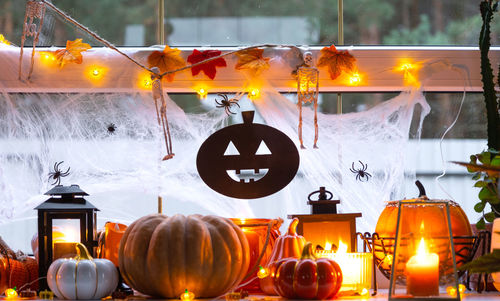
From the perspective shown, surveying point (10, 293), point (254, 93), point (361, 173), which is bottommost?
point (10, 293)

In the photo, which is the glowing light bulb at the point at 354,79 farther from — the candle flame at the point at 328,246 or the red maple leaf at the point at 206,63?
the candle flame at the point at 328,246

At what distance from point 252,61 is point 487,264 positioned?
158 cm

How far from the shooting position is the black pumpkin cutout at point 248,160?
2.40m

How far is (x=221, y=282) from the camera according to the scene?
5.89 feet

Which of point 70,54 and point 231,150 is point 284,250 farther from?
point 70,54

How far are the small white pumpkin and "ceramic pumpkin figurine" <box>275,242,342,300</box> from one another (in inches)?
18.5

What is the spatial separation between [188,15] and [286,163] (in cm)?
76

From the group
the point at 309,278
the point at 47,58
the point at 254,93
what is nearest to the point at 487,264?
the point at 309,278

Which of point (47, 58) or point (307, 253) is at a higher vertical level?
point (47, 58)

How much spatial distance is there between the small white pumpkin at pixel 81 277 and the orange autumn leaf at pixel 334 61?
Result: 1.15 m

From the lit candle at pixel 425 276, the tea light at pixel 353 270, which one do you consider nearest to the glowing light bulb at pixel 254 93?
the tea light at pixel 353 270

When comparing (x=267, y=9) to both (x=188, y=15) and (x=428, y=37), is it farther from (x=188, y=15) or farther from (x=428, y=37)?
(x=428, y=37)

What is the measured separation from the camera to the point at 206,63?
253 cm

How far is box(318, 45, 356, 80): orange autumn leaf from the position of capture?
2514mm
